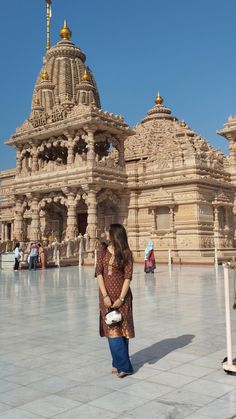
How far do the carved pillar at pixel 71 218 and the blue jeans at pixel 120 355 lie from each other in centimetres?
2259

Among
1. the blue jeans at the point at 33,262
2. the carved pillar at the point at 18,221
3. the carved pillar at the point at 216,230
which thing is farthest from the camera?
the carved pillar at the point at 18,221

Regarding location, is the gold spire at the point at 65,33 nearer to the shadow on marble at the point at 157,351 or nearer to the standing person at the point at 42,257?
the standing person at the point at 42,257

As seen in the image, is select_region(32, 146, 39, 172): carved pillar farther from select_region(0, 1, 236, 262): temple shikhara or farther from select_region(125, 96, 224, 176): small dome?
select_region(125, 96, 224, 176): small dome

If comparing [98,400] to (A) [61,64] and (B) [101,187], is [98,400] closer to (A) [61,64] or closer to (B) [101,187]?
(B) [101,187]

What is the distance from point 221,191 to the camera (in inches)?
1218

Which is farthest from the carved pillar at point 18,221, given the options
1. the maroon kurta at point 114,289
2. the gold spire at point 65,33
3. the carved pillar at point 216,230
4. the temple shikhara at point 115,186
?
the maroon kurta at point 114,289

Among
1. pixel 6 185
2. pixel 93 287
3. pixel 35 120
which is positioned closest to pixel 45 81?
pixel 35 120

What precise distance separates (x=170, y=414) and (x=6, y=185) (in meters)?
45.3

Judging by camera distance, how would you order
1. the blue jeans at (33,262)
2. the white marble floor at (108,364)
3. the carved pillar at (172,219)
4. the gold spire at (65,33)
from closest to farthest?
the white marble floor at (108,364) → the blue jeans at (33,262) → the carved pillar at (172,219) → the gold spire at (65,33)

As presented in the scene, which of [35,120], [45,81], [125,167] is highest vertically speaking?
[45,81]

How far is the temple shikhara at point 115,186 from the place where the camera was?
2841 centimetres

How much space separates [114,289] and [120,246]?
51 cm

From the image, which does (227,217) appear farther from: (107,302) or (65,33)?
(107,302)

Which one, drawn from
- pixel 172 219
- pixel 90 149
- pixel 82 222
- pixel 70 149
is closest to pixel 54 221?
pixel 82 222
